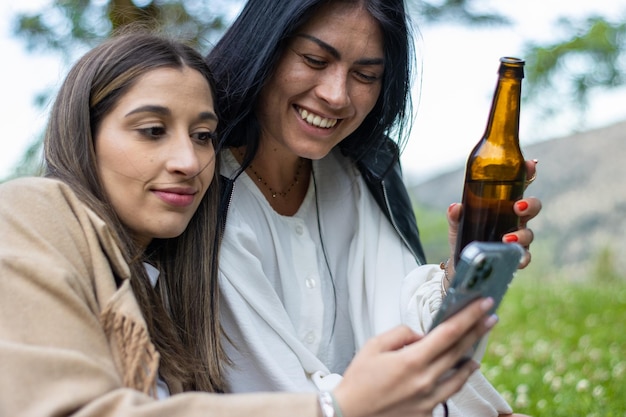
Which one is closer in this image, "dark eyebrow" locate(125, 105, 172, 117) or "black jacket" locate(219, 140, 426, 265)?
"dark eyebrow" locate(125, 105, 172, 117)

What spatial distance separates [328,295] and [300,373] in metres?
0.47

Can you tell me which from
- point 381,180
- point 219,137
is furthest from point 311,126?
point 381,180

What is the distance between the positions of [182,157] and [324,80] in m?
0.66

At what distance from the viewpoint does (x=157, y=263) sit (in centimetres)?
225

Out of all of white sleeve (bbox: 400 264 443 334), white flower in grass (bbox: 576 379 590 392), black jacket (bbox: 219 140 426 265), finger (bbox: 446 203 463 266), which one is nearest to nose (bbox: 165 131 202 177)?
finger (bbox: 446 203 463 266)

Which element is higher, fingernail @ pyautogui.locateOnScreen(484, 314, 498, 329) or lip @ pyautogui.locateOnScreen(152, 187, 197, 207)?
lip @ pyautogui.locateOnScreen(152, 187, 197, 207)

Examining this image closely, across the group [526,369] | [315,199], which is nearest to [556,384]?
[526,369]

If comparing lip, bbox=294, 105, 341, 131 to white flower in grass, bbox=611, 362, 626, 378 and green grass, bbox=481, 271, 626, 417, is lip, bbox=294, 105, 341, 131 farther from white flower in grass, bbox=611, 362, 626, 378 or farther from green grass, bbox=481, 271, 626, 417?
white flower in grass, bbox=611, 362, 626, 378

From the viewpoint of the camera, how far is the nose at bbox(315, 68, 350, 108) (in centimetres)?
252

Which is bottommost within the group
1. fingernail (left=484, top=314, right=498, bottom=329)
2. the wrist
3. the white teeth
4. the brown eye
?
the wrist

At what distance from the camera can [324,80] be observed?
254 centimetres

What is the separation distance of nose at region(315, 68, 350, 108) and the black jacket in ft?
1.65

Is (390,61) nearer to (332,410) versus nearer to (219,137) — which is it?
(219,137)

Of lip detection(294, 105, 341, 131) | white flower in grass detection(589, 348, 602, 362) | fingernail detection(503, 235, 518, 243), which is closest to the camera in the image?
fingernail detection(503, 235, 518, 243)
